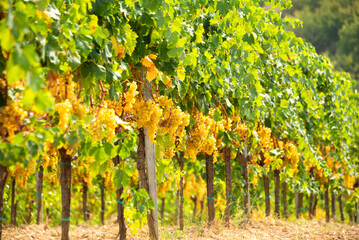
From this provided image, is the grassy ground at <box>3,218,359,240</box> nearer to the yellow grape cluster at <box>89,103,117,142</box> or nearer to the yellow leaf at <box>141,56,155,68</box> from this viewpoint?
the yellow leaf at <box>141,56,155,68</box>

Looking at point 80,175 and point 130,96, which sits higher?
point 130,96

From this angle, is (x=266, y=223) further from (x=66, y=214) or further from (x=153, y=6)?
(x=153, y=6)

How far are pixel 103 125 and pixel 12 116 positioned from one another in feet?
2.20

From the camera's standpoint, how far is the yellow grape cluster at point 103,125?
264 centimetres

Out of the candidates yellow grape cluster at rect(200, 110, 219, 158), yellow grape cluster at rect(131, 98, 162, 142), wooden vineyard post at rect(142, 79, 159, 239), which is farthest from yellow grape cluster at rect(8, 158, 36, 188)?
yellow grape cluster at rect(200, 110, 219, 158)

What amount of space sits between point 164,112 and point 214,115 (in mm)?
1001

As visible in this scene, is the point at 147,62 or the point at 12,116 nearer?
the point at 12,116

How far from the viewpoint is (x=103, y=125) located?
2.65 metres

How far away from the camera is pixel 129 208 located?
4023 millimetres

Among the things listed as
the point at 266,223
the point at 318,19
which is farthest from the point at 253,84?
the point at 318,19

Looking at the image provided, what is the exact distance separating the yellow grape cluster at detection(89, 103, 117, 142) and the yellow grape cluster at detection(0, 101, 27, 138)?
60cm

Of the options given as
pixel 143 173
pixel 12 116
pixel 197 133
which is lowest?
pixel 143 173

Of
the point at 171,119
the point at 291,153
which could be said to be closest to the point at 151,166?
the point at 171,119

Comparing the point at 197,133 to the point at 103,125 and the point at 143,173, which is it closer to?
the point at 143,173
